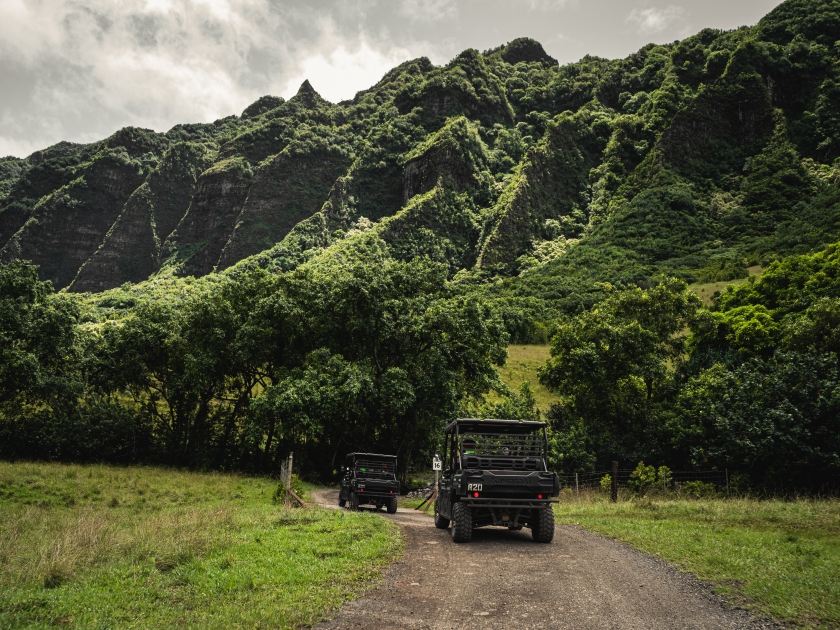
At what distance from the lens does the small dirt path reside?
20.9 feet

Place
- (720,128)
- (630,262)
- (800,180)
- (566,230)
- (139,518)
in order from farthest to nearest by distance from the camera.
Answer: (566,230) < (720,128) < (800,180) < (630,262) < (139,518)

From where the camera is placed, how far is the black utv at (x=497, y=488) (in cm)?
1175

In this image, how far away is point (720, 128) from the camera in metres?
158

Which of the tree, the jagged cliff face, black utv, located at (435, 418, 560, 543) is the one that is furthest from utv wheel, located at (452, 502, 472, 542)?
the jagged cliff face

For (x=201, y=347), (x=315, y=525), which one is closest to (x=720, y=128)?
(x=201, y=347)

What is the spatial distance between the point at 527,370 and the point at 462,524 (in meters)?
50.2

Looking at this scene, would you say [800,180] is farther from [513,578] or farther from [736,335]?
[513,578]

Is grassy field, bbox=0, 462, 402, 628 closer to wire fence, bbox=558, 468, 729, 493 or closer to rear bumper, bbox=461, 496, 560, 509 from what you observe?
rear bumper, bbox=461, 496, 560, 509

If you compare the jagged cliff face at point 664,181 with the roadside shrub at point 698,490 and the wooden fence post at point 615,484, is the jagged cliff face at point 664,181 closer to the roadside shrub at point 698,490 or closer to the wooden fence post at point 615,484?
the roadside shrub at point 698,490

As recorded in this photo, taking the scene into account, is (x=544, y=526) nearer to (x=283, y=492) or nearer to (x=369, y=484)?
(x=369, y=484)

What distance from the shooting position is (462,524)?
11.8 metres

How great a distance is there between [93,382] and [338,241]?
477ft

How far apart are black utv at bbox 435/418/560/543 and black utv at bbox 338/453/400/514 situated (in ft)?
25.4

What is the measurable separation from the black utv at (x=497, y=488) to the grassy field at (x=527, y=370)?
1436 inches
